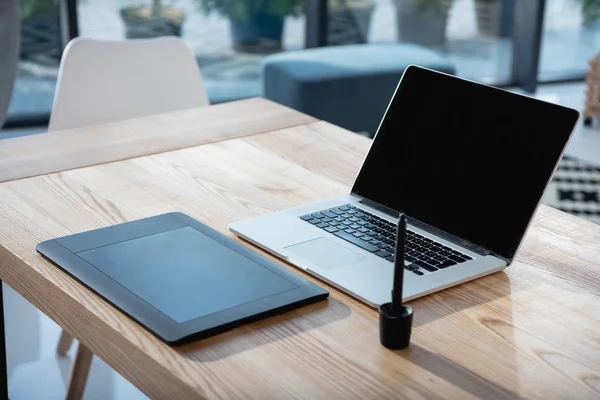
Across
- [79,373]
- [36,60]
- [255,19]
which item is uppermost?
[255,19]

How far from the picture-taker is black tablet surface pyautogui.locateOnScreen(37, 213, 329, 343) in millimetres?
1106

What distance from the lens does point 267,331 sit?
110cm

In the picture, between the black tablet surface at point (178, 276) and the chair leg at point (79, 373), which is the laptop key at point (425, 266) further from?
the chair leg at point (79, 373)

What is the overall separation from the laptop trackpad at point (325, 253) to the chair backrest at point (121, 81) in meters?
1.15

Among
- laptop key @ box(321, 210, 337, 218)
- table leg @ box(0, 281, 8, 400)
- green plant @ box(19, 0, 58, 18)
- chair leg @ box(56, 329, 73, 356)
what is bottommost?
chair leg @ box(56, 329, 73, 356)

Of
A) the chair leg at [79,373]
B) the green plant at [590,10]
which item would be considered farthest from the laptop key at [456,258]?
the green plant at [590,10]

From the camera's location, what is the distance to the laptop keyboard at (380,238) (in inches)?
50.0

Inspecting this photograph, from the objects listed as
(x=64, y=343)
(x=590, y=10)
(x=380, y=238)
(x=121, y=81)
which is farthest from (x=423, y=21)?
(x=380, y=238)

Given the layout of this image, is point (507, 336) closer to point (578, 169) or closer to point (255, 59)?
A: point (578, 169)

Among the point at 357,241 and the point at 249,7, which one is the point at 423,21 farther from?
the point at 357,241

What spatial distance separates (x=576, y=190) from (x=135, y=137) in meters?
2.20

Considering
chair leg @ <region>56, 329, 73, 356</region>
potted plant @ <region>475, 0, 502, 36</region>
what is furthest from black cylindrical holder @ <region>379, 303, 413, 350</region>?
potted plant @ <region>475, 0, 502, 36</region>

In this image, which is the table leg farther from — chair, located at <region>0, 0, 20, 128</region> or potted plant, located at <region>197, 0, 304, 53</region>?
potted plant, located at <region>197, 0, 304, 53</region>

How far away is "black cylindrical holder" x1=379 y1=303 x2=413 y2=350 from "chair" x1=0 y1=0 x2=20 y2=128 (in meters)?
2.27
